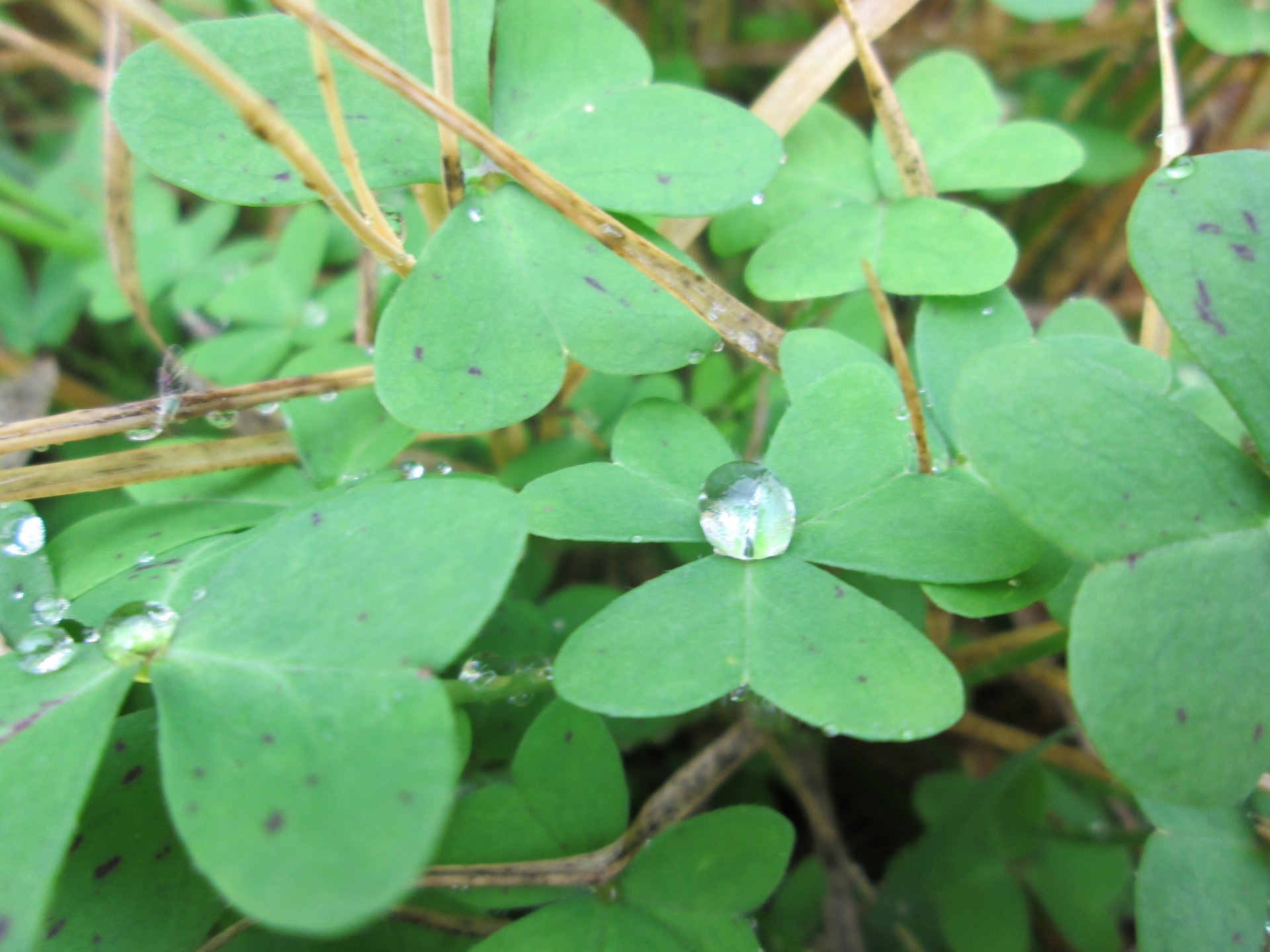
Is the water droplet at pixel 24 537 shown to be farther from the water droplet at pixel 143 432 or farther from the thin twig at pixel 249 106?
the thin twig at pixel 249 106

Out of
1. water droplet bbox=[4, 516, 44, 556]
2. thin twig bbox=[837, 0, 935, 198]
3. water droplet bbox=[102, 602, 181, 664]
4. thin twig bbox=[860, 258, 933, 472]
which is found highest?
thin twig bbox=[837, 0, 935, 198]

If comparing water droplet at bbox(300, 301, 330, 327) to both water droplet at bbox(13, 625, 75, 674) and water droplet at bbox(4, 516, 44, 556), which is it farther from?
water droplet at bbox(13, 625, 75, 674)

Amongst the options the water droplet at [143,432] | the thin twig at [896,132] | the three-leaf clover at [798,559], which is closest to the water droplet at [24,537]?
the water droplet at [143,432]

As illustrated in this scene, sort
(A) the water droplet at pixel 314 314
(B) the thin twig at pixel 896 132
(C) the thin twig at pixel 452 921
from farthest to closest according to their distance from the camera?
(A) the water droplet at pixel 314 314 < (B) the thin twig at pixel 896 132 < (C) the thin twig at pixel 452 921

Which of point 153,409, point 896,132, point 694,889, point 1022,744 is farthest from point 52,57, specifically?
point 1022,744

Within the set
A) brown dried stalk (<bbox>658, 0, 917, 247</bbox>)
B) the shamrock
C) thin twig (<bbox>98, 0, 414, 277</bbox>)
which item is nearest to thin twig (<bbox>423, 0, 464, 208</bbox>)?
the shamrock

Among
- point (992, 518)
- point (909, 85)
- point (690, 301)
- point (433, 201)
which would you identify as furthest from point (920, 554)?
point (909, 85)
